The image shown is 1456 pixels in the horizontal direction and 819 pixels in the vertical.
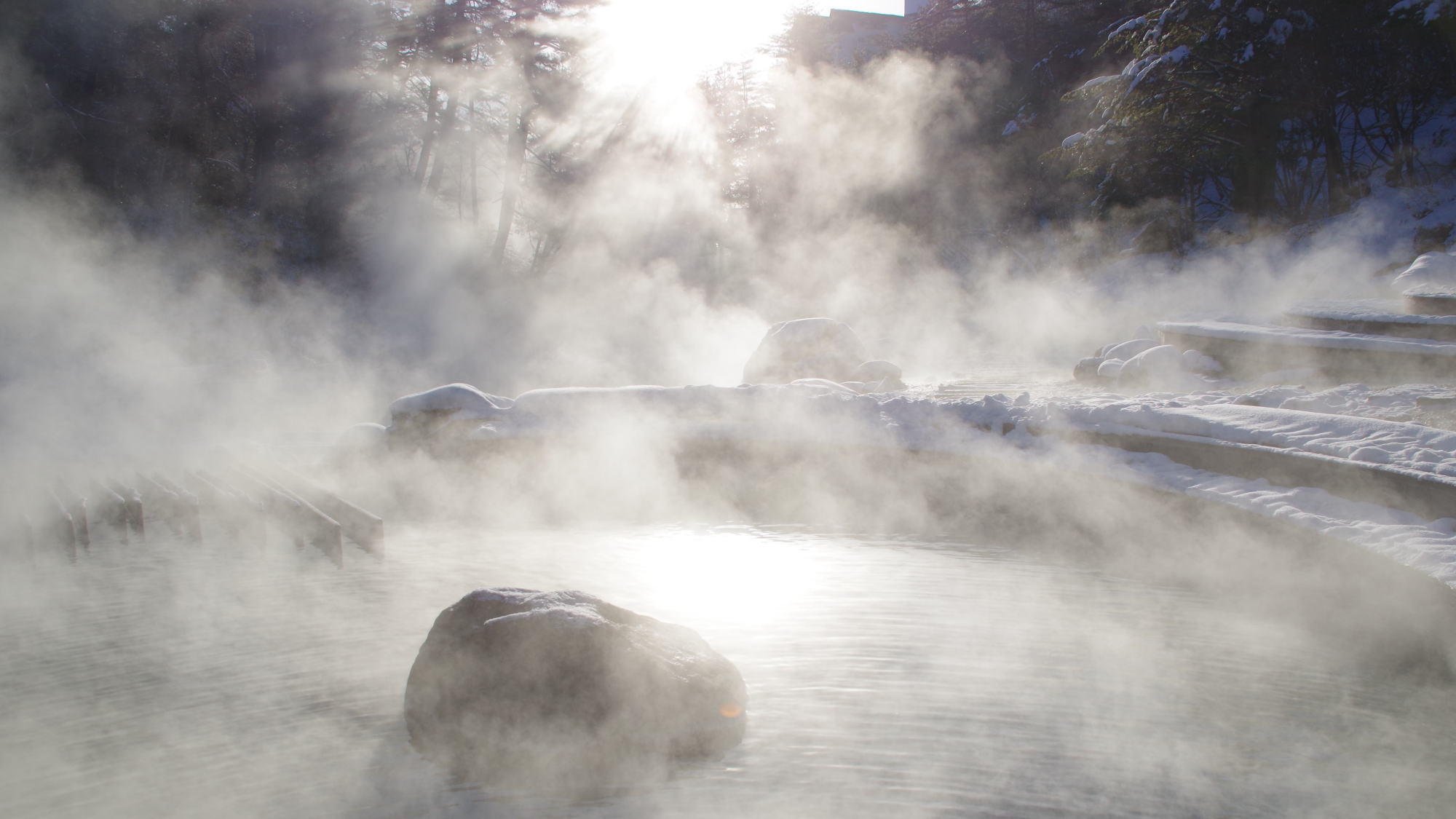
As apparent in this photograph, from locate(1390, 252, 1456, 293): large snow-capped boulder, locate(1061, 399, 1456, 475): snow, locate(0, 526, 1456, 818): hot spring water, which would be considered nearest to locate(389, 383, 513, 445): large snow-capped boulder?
locate(0, 526, 1456, 818): hot spring water

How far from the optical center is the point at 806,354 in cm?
1097

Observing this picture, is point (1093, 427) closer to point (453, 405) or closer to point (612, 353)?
point (453, 405)

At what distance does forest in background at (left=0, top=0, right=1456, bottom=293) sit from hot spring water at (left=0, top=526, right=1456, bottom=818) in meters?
11.4

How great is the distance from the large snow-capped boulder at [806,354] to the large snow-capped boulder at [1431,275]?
17.6 feet

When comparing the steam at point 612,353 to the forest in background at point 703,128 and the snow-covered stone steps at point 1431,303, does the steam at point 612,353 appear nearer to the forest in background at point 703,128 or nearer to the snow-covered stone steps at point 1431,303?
the forest in background at point 703,128

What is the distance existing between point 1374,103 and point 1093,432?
1245cm

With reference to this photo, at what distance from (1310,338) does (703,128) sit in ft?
62.6

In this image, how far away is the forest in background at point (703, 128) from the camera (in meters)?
13.1

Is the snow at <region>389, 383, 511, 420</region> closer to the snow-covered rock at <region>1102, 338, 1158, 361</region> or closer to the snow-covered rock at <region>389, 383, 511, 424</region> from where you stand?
the snow-covered rock at <region>389, 383, 511, 424</region>

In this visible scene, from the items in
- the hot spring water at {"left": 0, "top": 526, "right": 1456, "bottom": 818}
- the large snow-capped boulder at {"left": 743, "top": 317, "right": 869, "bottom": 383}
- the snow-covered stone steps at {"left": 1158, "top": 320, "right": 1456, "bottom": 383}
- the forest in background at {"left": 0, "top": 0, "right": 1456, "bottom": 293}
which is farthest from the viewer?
the forest in background at {"left": 0, "top": 0, "right": 1456, "bottom": 293}

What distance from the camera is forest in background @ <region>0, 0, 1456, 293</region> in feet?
42.9

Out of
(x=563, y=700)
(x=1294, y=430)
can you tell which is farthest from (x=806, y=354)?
(x=563, y=700)

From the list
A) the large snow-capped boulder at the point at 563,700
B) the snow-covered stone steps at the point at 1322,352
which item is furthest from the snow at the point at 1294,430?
the snow-covered stone steps at the point at 1322,352

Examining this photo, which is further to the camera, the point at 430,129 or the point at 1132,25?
the point at 430,129
